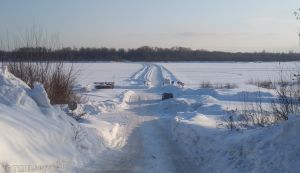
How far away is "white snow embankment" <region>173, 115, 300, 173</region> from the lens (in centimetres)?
798

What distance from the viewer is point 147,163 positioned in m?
10.3

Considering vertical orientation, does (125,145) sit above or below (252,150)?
below

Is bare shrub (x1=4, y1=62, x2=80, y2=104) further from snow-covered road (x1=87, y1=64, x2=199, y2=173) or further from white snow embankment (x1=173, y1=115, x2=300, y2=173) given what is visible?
white snow embankment (x1=173, y1=115, x2=300, y2=173)

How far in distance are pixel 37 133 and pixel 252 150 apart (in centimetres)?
410

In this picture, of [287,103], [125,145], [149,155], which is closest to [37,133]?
[149,155]

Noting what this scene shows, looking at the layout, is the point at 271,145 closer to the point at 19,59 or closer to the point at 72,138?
the point at 72,138

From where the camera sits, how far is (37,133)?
9.19 m

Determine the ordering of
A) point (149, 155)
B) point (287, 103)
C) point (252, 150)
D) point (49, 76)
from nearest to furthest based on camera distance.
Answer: point (252, 150) → point (149, 155) → point (287, 103) → point (49, 76)

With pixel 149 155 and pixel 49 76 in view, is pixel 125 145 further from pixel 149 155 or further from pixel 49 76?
pixel 49 76

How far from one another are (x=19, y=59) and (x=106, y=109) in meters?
6.83

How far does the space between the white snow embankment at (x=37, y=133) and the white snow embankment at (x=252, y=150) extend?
8.50 feet

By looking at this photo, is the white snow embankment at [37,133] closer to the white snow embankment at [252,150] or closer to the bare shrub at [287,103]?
the white snow embankment at [252,150]

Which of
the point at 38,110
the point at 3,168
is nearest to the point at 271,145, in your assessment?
the point at 3,168

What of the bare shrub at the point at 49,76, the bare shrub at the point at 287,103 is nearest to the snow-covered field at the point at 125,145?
the bare shrub at the point at 287,103
